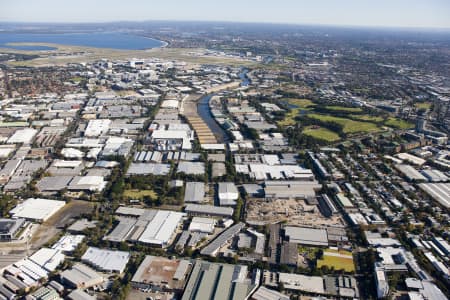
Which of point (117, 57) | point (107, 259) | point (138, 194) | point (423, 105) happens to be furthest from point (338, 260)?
point (117, 57)

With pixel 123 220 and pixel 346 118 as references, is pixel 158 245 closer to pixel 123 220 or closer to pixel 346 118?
pixel 123 220

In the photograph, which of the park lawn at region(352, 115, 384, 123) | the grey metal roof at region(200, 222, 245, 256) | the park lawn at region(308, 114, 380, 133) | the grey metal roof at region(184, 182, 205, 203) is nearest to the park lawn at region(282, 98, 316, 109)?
the park lawn at region(308, 114, 380, 133)

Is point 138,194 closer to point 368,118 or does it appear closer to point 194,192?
point 194,192

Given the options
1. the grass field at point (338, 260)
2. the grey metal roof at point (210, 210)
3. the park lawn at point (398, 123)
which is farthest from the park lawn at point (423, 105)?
the grey metal roof at point (210, 210)

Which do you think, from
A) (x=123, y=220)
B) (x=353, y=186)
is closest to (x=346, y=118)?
(x=353, y=186)

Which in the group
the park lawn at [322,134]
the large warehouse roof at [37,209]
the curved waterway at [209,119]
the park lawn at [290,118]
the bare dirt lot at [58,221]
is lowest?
the bare dirt lot at [58,221]

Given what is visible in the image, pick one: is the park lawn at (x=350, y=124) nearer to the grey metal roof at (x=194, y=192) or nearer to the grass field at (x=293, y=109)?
the grass field at (x=293, y=109)
